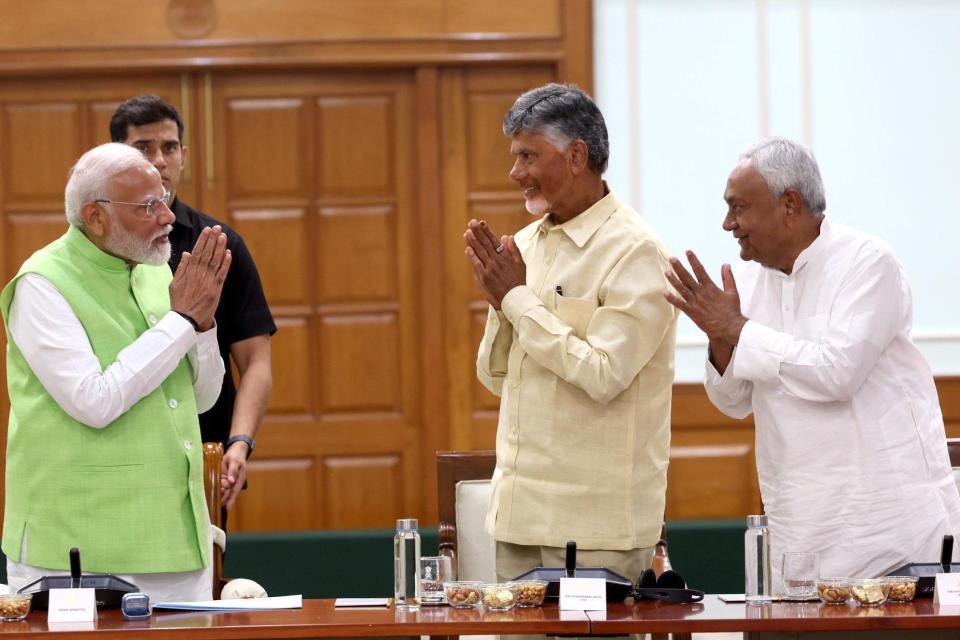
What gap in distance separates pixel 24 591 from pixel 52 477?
0.78 ft

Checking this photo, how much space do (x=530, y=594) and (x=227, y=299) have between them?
1.57m

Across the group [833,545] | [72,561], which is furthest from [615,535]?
[72,561]

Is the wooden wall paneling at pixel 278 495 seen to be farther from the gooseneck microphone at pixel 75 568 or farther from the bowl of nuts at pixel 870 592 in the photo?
the bowl of nuts at pixel 870 592

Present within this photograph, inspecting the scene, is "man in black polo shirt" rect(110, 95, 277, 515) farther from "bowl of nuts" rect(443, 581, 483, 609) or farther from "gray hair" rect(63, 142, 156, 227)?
"bowl of nuts" rect(443, 581, 483, 609)

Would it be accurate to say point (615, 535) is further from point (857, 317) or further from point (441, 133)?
point (441, 133)

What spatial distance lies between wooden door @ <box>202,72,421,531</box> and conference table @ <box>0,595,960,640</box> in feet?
10.7

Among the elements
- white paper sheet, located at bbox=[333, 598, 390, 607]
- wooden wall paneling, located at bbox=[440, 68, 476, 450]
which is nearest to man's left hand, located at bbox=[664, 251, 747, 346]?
white paper sheet, located at bbox=[333, 598, 390, 607]

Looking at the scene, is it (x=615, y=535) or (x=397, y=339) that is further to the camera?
(x=397, y=339)

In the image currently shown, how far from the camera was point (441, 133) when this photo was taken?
5.67 m

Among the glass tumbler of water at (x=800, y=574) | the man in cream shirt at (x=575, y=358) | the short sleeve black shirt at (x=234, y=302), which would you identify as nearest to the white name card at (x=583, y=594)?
the man in cream shirt at (x=575, y=358)

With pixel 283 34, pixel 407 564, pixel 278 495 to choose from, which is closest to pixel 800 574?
pixel 407 564

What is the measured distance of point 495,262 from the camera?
9.50 ft

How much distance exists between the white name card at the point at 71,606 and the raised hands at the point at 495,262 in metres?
1.04

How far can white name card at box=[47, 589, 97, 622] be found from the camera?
245 centimetres
